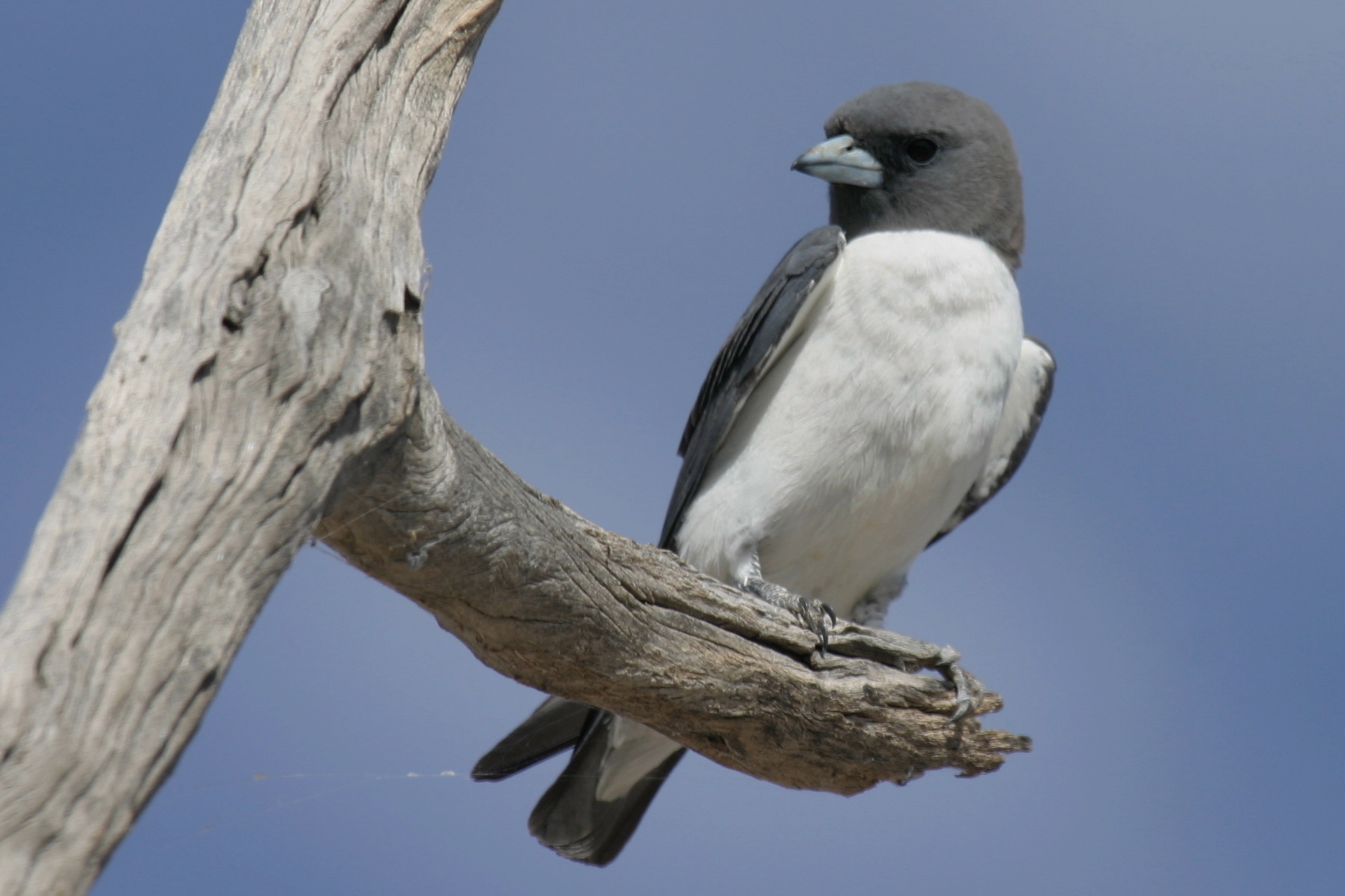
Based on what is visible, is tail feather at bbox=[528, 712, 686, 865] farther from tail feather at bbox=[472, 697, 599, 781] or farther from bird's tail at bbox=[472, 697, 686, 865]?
tail feather at bbox=[472, 697, 599, 781]

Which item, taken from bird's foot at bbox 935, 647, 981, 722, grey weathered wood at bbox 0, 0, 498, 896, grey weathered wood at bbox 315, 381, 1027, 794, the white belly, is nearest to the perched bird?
the white belly

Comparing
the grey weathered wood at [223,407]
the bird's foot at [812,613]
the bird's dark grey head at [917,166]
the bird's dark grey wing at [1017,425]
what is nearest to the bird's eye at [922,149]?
the bird's dark grey head at [917,166]

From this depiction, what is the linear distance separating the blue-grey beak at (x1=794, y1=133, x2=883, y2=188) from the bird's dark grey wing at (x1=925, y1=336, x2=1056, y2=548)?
85cm

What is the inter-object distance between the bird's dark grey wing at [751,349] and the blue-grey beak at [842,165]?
0.27 meters

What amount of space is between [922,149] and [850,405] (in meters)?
1.08

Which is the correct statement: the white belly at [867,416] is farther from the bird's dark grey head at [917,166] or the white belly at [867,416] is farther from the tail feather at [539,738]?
the tail feather at [539,738]

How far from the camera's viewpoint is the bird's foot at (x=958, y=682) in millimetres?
3736

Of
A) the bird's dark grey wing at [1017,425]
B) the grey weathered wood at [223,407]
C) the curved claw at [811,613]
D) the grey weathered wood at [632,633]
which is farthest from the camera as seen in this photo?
the bird's dark grey wing at [1017,425]

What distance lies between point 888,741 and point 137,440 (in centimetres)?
235

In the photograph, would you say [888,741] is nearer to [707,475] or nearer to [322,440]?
[707,475]

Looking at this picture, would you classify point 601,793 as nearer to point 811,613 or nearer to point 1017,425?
point 811,613

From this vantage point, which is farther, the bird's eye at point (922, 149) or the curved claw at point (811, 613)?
the bird's eye at point (922, 149)

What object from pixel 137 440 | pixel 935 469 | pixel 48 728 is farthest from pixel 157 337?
pixel 935 469

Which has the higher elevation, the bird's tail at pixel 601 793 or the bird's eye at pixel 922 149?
the bird's eye at pixel 922 149
